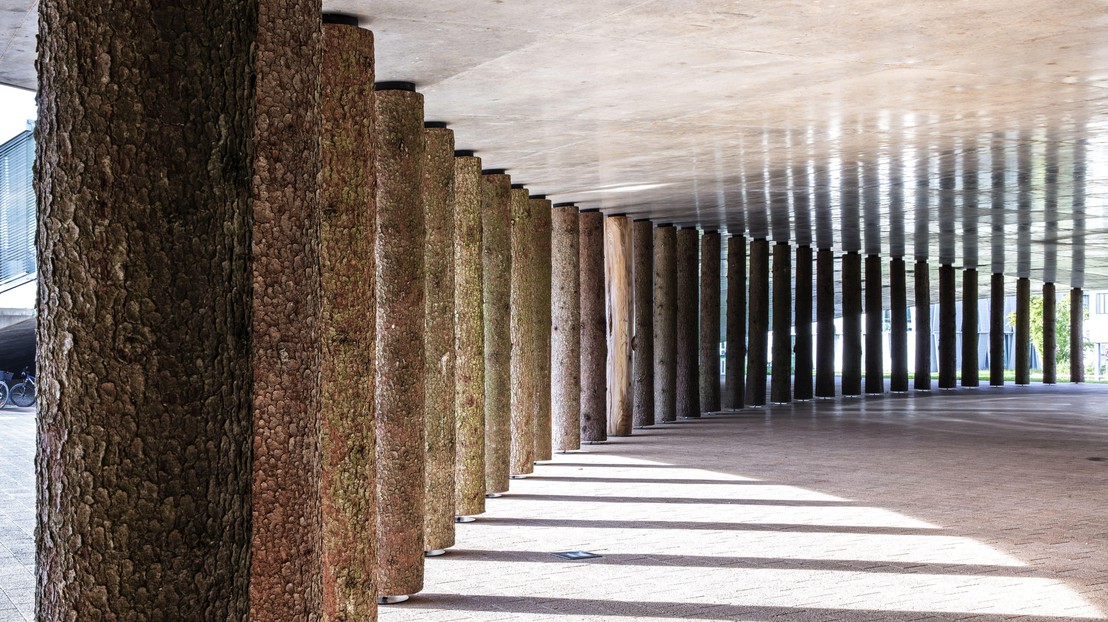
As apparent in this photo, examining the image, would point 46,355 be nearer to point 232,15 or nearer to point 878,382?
point 232,15

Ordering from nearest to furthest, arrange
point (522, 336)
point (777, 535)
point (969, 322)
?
point (777, 535), point (522, 336), point (969, 322)

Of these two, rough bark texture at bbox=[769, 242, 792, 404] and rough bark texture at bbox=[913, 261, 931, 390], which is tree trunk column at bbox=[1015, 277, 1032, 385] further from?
rough bark texture at bbox=[769, 242, 792, 404]

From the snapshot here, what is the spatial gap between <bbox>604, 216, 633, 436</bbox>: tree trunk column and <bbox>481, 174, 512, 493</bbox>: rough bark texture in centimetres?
611

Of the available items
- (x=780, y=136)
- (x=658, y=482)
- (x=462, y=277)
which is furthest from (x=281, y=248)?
(x=658, y=482)

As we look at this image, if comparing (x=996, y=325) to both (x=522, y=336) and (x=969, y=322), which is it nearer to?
(x=969, y=322)

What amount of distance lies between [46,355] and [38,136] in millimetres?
457

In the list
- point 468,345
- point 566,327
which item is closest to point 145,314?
point 468,345

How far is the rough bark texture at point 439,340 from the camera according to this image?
8.24 metres

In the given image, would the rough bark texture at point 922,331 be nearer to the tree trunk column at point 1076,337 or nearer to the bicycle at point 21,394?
the tree trunk column at point 1076,337

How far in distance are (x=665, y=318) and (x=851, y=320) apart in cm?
1048

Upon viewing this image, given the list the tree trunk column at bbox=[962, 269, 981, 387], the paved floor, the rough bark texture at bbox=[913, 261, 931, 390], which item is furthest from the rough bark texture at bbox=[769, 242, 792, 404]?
the tree trunk column at bbox=[962, 269, 981, 387]

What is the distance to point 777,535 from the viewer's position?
9.02 m

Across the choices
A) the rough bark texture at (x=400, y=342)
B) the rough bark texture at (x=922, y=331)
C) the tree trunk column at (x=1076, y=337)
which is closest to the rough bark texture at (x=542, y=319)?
the rough bark texture at (x=400, y=342)

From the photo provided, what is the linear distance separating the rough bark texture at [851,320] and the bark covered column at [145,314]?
2638 centimetres
